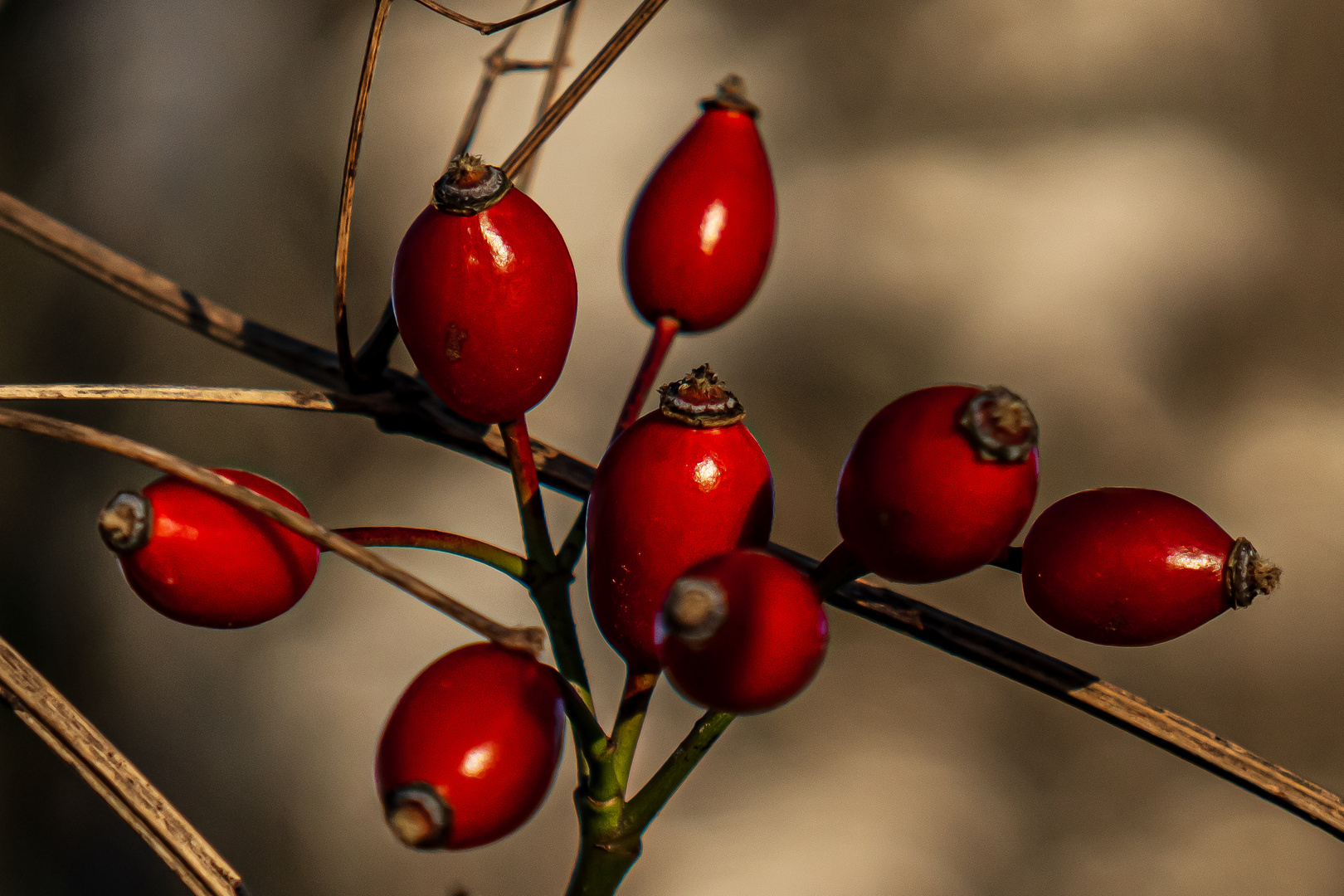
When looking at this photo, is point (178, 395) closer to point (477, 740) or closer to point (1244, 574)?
point (477, 740)

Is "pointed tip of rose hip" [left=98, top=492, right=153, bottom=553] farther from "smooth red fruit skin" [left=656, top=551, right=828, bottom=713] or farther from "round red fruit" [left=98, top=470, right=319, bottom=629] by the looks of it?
"smooth red fruit skin" [left=656, top=551, right=828, bottom=713]

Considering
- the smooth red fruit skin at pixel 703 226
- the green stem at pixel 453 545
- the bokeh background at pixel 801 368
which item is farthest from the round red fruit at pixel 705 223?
the bokeh background at pixel 801 368

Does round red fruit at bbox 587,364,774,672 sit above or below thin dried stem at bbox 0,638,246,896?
above

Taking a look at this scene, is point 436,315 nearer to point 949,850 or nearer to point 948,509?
point 948,509

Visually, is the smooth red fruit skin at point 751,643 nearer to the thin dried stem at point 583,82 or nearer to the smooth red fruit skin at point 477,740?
the smooth red fruit skin at point 477,740

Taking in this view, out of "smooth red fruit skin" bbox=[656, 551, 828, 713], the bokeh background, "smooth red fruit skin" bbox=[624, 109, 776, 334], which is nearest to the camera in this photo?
"smooth red fruit skin" bbox=[656, 551, 828, 713]

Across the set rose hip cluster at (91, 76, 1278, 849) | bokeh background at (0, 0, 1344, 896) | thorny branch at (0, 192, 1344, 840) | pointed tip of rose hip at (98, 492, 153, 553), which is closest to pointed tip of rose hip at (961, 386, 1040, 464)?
rose hip cluster at (91, 76, 1278, 849)

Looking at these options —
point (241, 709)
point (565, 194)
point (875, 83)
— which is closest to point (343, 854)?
point (241, 709)

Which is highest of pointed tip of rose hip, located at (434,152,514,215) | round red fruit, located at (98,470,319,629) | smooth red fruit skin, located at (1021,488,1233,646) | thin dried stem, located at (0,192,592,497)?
pointed tip of rose hip, located at (434,152,514,215)
